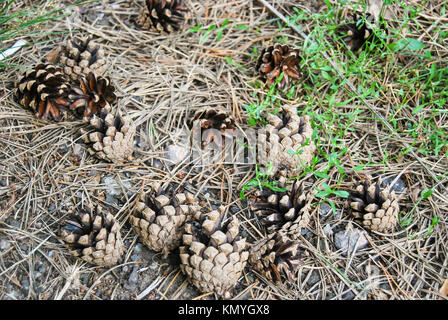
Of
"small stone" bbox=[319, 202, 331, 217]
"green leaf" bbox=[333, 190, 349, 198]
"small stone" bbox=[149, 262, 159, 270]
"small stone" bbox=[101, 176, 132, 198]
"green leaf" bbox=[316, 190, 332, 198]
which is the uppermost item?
"small stone" bbox=[101, 176, 132, 198]

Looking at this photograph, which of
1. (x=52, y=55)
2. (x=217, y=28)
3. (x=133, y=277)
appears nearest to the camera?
(x=133, y=277)

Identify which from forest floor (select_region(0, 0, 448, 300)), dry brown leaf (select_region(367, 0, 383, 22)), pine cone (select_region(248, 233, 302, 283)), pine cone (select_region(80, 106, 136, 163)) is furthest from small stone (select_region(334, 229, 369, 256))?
dry brown leaf (select_region(367, 0, 383, 22))

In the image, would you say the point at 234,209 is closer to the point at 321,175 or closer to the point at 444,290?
the point at 321,175

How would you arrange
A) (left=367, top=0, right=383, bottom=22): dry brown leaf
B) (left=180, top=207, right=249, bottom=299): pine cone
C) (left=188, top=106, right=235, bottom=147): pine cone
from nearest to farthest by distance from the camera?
(left=180, top=207, right=249, bottom=299): pine cone < (left=188, top=106, right=235, bottom=147): pine cone < (left=367, top=0, right=383, bottom=22): dry brown leaf

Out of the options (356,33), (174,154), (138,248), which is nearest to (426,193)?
(356,33)

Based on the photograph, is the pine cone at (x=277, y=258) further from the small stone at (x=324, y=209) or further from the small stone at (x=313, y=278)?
the small stone at (x=324, y=209)

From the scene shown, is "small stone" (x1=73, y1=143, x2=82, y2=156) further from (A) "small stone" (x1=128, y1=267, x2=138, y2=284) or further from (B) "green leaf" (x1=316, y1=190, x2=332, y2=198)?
(B) "green leaf" (x1=316, y1=190, x2=332, y2=198)

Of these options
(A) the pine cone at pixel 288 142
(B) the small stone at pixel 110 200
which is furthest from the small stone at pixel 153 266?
(A) the pine cone at pixel 288 142
